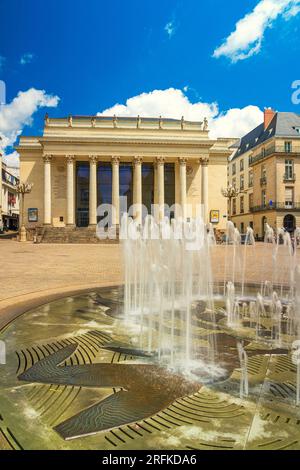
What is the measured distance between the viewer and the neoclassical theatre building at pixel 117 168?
4328 cm

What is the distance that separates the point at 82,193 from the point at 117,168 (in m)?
7.00

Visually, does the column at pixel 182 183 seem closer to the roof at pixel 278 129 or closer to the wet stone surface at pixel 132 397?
the roof at pixel 278 129

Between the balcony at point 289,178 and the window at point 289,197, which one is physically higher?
the balcony at point 289,178

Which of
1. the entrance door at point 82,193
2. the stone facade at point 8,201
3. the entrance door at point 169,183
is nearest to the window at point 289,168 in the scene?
the entrance door at point 169,183

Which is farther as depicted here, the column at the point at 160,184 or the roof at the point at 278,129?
the roof at the point at 278,129

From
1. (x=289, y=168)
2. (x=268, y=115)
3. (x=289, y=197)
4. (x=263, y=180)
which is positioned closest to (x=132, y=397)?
(x=289, y=197)

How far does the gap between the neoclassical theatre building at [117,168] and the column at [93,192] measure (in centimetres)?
14

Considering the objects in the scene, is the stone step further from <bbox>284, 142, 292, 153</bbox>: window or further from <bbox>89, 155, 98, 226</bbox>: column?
<bbox>284, 142, 292, 153</bbox>: window

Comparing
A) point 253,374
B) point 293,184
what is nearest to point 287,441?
point 253,374

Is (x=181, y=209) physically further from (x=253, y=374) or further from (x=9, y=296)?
(x=253, y=374)

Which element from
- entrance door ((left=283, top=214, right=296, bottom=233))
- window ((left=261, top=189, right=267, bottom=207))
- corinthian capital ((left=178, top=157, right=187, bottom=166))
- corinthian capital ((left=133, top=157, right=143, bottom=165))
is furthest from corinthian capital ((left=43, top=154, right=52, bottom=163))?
entrance door ((left=283, top=214, right=296, bottom=233))

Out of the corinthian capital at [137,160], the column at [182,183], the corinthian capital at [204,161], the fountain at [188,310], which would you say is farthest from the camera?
the column at [182,183]

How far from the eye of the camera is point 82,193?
154 feet

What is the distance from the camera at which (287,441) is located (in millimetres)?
2686
